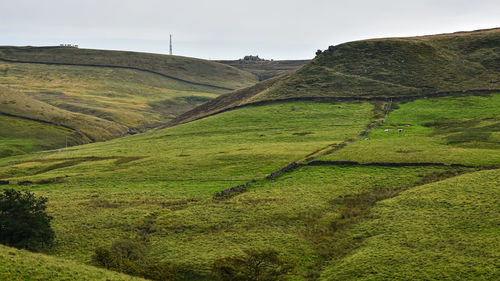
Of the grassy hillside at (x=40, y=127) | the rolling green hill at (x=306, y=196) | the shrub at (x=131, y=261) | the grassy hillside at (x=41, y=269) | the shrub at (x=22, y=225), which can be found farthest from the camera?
the grassy hillside at (x=40, y=127)

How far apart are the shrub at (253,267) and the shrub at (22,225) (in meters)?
21.3

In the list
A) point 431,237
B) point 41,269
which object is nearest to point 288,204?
point 431,237

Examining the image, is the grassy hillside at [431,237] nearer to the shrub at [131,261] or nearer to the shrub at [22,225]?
the shrub at [131,261]

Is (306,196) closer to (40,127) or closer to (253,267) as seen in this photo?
(253,267)

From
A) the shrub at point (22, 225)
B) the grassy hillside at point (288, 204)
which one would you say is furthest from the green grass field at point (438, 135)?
the shrub at point (22, 225)

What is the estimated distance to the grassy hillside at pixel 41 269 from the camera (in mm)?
33188

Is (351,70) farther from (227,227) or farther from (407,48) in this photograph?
(227,227)

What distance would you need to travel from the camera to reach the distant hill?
15350cm

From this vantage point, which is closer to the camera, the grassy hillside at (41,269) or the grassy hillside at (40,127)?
the grassy hillside at (41,269)

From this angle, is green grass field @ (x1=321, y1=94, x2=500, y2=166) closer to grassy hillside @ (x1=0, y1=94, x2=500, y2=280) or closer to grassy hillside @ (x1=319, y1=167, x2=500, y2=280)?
grassy hillside @ (x1=0, y1=94, x2=500, y2=280)

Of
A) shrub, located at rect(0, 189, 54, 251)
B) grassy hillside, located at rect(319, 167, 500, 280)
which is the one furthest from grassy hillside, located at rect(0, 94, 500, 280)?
shrub, located at rect(0, 189, 54, 251)

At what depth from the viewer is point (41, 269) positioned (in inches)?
1378

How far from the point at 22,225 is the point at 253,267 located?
1083 inches

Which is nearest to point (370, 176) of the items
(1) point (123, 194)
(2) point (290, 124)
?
(1) point (123, 194)
